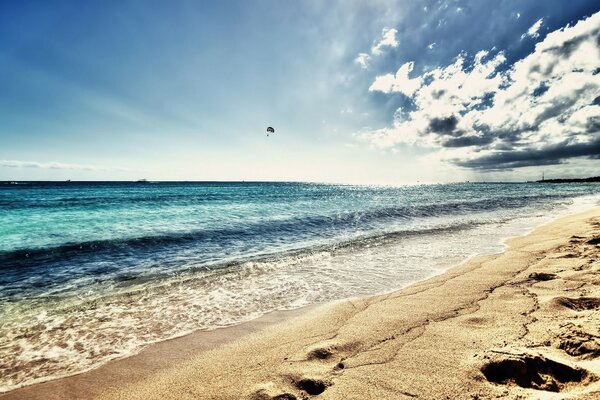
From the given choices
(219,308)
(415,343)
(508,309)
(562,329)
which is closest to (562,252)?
(508,309)

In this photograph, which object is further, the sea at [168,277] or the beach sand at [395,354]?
the sea at [168,277]

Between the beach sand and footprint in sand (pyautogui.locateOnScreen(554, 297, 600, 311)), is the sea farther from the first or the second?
footprint in sand (pyautogui.locateOnScreen(554, 297, 600, 311))

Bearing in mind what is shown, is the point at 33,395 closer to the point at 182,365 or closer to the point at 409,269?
the point at 182,365

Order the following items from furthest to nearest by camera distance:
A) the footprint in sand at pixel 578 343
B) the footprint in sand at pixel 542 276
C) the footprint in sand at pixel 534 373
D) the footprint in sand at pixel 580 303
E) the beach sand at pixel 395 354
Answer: the footprint in sand at pixel 542 276
the footprint in sand at pixel 580 303
the footprint in sand at pixel 578 343
the beach sand at pixel 395 354
the footprint in sand at pixel 534 373

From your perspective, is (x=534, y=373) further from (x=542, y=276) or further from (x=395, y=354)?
(x=542, y=276)

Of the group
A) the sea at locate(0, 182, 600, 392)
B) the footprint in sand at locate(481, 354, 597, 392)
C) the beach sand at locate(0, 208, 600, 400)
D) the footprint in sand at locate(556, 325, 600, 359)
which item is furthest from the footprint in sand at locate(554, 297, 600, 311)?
the sea at locate(0, 182, 600, 392)

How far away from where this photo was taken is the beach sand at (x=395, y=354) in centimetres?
329

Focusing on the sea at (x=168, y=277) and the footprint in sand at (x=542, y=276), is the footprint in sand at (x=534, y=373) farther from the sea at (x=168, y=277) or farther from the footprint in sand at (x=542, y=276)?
the footprint in sand at (x=542, y=276)

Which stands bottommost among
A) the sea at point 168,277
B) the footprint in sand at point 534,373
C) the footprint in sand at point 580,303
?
the sea at point 168,277

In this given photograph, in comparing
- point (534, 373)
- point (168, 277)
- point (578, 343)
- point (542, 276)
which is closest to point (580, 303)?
point (578, 343)

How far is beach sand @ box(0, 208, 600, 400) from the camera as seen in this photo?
329cm

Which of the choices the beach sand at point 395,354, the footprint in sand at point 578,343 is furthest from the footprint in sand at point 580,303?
the footprint in sand at point 578,343

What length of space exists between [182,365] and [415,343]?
3.58 m

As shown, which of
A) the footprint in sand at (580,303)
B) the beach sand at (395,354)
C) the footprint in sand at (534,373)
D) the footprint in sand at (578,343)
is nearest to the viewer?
the footprint in sand at (534,373)
